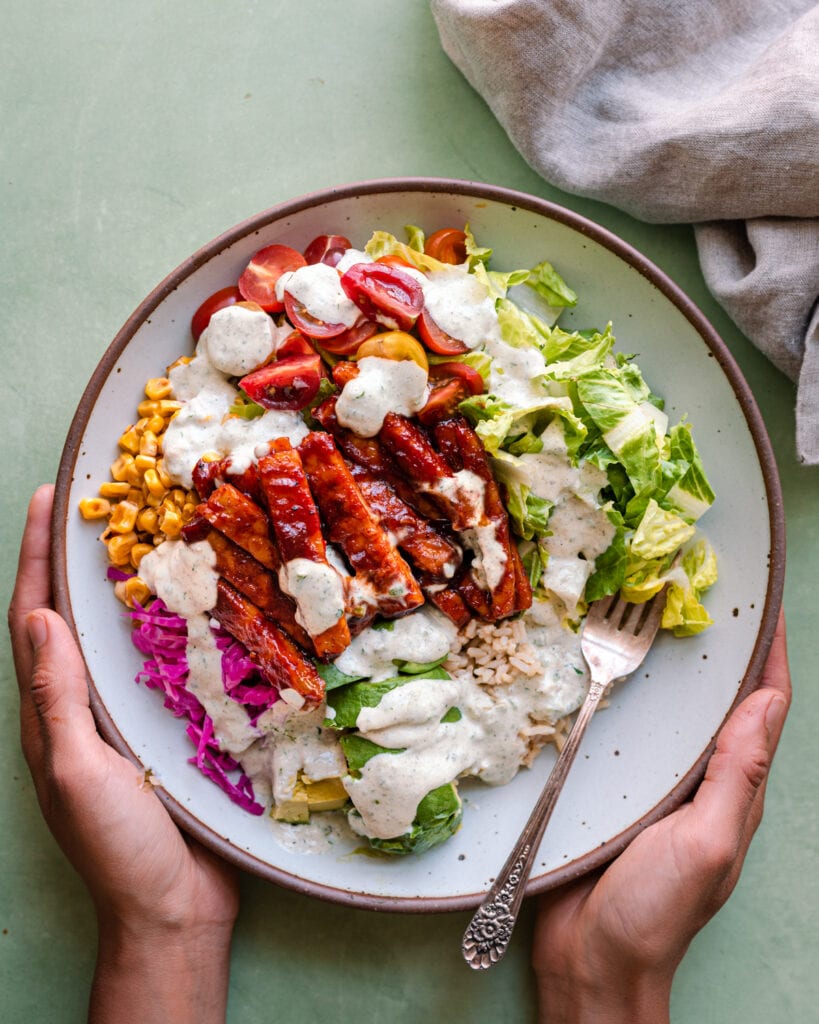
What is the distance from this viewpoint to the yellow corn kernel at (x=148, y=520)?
3529 mm

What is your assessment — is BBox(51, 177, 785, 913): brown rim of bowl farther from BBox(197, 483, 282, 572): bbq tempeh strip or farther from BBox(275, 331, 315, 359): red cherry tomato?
BBox(197, 483, 282, 572): bbq tempeh strip

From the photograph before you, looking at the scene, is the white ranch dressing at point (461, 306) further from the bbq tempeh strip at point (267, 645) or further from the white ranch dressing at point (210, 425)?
the bbq tempeh strip at point (267, 645)

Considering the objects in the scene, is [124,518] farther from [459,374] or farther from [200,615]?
[459,374]

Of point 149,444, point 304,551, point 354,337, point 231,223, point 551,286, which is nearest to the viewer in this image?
point 304,551

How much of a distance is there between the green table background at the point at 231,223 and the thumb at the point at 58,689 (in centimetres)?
57

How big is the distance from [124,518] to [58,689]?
2.29 feet

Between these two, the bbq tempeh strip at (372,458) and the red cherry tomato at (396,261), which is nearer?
the bbq tempeh strip at (372,458)

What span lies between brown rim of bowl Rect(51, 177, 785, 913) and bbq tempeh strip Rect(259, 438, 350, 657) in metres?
0.85

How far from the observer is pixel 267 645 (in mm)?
3283

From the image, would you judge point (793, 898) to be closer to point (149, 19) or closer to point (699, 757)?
point (699, 757)

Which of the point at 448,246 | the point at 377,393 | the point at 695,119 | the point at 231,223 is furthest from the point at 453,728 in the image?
the point at 695,119

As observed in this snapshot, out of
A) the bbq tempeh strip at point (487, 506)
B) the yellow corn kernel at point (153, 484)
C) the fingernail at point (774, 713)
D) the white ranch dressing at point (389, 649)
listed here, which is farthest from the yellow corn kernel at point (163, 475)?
the fingernail at point (774, 713)

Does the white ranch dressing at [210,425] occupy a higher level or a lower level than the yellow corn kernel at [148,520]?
higher

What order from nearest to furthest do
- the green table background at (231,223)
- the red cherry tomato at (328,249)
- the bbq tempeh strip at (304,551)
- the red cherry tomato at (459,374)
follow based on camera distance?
the bbq tempeh strip at (304,551) < the red cherry tomato at (459,374) < the red cherry tomato at (328,249) < the green table background at (231,223)
